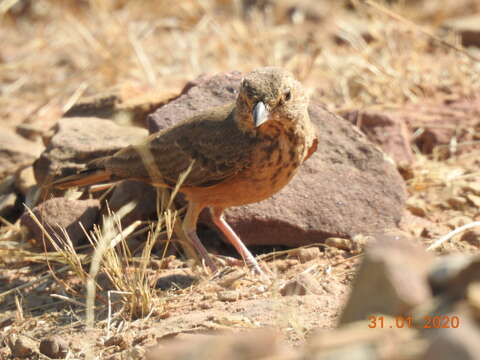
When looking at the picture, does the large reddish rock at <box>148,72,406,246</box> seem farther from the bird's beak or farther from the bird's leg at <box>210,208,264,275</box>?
the bird's beak

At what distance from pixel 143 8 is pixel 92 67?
2.06m

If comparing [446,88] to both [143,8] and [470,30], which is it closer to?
[470,30]

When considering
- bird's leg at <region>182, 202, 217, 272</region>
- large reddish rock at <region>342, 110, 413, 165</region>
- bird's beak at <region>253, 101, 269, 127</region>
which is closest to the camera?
bird's beak at <region>253, 101, 269, 127</region>

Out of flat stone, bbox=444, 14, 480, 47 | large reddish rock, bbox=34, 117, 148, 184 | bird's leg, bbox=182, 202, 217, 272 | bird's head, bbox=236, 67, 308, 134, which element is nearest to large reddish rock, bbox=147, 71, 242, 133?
large reddish rock, bbox=34, 117, 148, 184

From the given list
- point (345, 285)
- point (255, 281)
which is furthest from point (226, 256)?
point (345, 285)

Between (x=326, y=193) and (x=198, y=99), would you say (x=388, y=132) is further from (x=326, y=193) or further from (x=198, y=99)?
(x=198, y=99)

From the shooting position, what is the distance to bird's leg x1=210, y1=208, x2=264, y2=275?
448cm

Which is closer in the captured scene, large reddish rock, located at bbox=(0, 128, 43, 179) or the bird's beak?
the bird's beak

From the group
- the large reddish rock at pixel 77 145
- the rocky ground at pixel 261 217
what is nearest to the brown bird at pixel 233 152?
the rocky ground at pixel 261 217

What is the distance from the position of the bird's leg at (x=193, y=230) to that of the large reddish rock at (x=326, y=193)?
12.8 inches

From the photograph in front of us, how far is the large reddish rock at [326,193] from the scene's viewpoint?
471 centimetres

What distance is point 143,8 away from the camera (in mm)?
9914

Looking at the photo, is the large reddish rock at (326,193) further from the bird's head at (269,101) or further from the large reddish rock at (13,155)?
the large reddish rock at (13,155)

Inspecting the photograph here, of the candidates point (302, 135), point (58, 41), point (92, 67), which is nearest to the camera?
point (302, 135)
